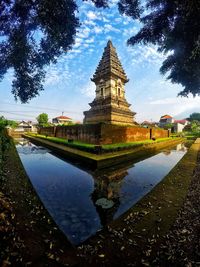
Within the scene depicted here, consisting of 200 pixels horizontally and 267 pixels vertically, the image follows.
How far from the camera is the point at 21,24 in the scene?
6.26 metres

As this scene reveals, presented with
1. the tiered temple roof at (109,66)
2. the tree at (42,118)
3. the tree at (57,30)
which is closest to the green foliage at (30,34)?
the tree at (57,30)

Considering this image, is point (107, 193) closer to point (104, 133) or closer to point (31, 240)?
point (31, 240)

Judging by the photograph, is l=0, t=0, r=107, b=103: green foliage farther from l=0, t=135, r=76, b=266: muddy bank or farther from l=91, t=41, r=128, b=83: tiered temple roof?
l=91, t=41, r=128, b=83: tiered temple roof

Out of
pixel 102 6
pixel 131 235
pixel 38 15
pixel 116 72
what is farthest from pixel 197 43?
pixel 116 72

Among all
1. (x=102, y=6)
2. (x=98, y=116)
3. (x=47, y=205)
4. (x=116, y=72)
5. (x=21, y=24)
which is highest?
(x=116, y=72)

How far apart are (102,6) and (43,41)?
3.06m

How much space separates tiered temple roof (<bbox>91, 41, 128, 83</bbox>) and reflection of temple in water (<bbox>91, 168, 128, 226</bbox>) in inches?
731

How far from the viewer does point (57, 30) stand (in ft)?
20.0

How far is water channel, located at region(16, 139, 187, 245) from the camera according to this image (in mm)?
4297

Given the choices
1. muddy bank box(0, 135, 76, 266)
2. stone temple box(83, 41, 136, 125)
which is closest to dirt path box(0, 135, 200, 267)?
muddy bank box(0, 135, 76, 266)

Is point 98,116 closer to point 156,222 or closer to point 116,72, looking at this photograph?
point 116,72

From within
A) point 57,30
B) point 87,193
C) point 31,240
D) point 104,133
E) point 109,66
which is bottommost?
point 87,193

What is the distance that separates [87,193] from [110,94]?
18.8 metres

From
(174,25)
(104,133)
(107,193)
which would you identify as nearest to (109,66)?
(104,133)
